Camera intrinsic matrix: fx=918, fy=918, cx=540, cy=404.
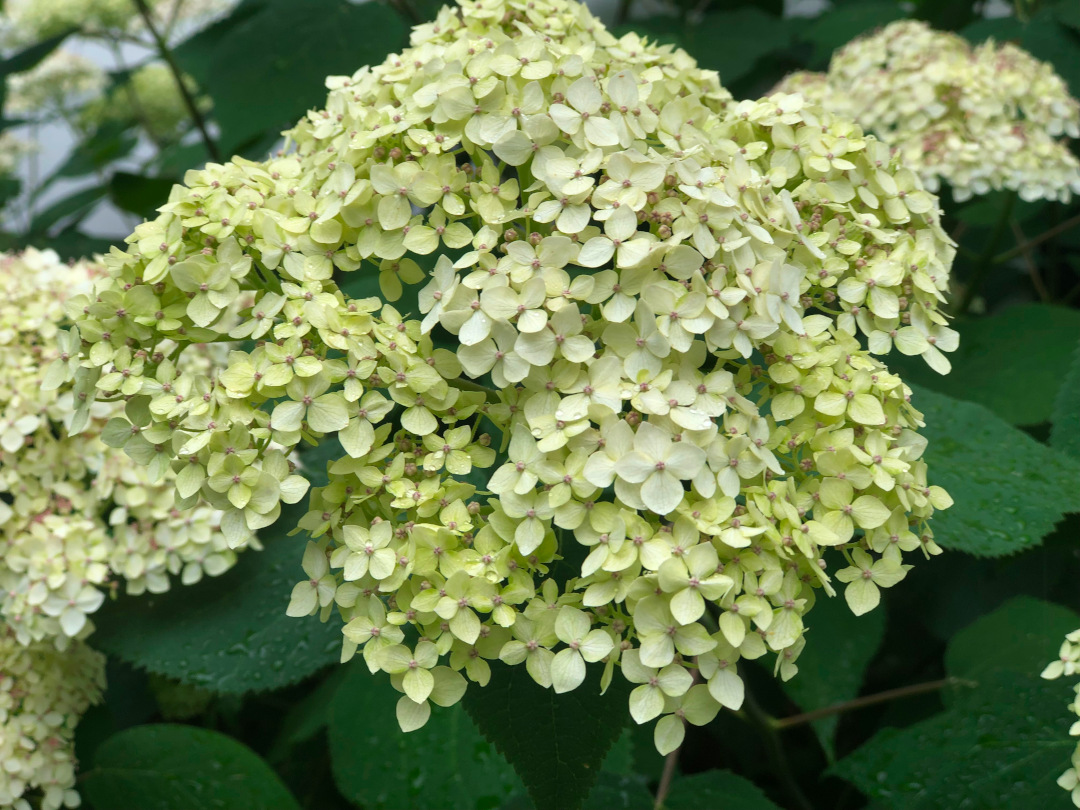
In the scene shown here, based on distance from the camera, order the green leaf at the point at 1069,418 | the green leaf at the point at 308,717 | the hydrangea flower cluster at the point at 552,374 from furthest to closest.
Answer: the green leaf at the point at 308,717 < the green leaf at the point at 1069,418 < the hydrangea flower cluster at the point at 552,374

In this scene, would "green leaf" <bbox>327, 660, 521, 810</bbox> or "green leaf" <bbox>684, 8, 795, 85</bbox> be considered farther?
"green leaf" <bbox>684, 8, 795, 85</bbox>

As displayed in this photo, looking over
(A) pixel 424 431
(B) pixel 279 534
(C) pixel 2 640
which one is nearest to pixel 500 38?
(A) pixel 424 431

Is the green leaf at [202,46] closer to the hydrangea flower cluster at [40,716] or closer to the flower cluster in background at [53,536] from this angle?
the flower cluster in background at [53,536]

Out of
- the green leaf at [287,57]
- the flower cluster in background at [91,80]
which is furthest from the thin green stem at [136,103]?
the green leaf at [287,57]

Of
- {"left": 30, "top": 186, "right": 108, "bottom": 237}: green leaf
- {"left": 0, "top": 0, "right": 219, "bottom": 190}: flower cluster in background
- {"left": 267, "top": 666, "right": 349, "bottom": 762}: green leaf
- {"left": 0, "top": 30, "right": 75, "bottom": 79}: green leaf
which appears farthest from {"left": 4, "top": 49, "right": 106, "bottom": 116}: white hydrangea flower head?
{"left": 267, "top": 666, "right": 349, "bottom": 762}: green leaf

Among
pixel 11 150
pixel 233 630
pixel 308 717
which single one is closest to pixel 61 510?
pixel 233 630

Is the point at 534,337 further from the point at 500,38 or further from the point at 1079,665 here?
the point at 1079,665

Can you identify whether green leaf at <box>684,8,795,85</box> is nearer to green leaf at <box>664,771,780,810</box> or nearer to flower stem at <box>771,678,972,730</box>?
flower stem at <box>771,678,972,730</box>
